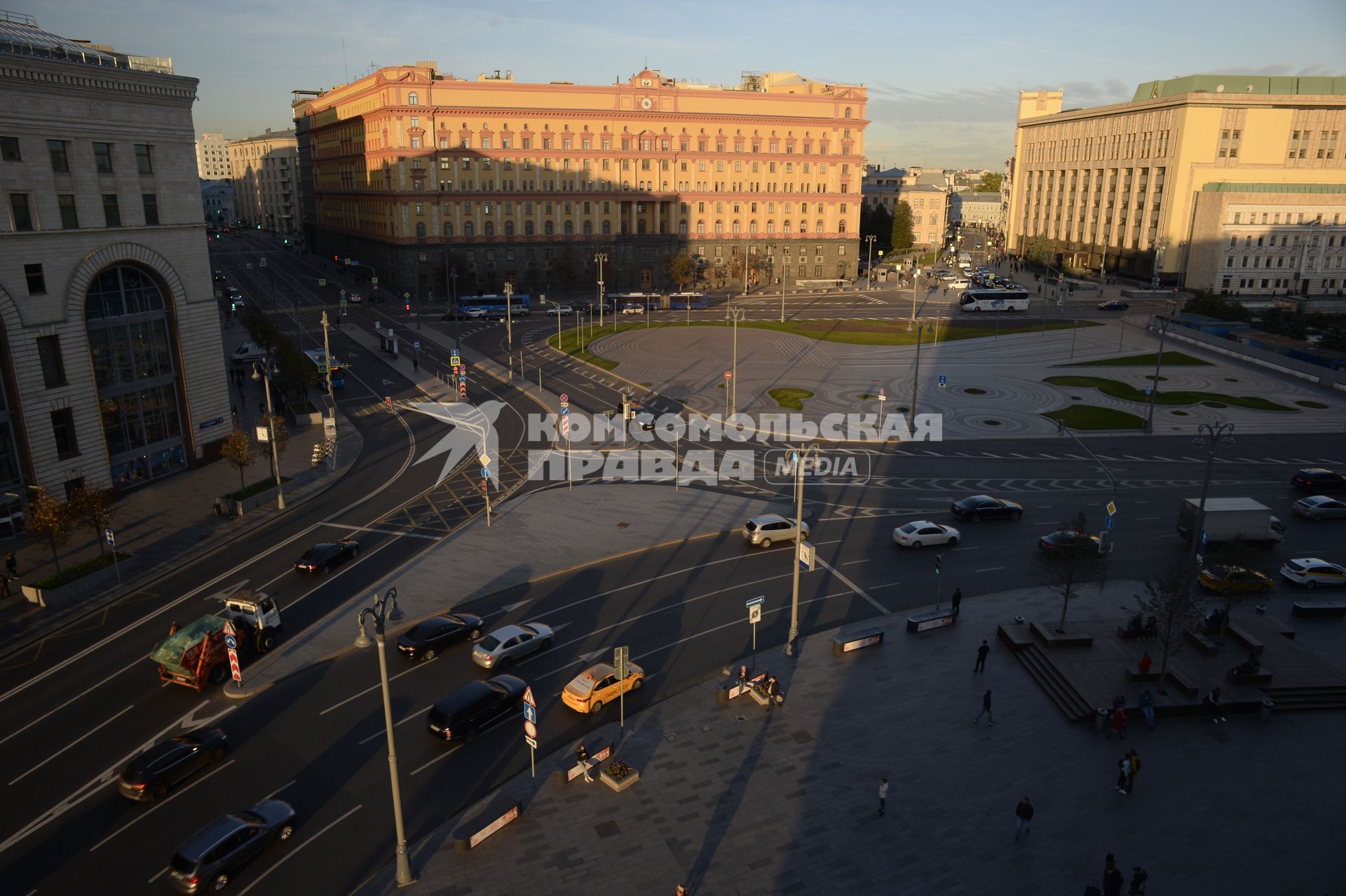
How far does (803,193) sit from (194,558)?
391 ft

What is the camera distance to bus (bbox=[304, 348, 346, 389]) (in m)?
72.7

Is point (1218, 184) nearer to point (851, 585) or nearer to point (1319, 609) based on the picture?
point (1319, 609)

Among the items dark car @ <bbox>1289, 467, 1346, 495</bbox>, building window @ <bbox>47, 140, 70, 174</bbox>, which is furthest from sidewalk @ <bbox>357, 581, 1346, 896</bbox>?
building window @ <bbox>47, 140, 70, 174</bbox>

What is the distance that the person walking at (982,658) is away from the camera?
98.6 ft

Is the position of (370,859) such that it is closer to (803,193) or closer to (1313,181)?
(803,193)

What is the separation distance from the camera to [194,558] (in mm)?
38969

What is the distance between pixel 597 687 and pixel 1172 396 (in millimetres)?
66282

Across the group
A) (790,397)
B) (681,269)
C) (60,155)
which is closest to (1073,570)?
(790,397)

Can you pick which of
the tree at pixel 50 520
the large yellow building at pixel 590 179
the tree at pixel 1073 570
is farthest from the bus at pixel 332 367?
the tree at pixel 1073 570

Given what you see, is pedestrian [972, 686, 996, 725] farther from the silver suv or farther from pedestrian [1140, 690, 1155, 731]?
the silver suv

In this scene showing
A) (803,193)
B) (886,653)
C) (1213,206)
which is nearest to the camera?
(886,653)

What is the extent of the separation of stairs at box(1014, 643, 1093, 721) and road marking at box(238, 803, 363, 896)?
22768mm

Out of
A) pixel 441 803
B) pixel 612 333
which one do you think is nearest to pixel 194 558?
pixel 441 803

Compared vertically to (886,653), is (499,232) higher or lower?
higher
